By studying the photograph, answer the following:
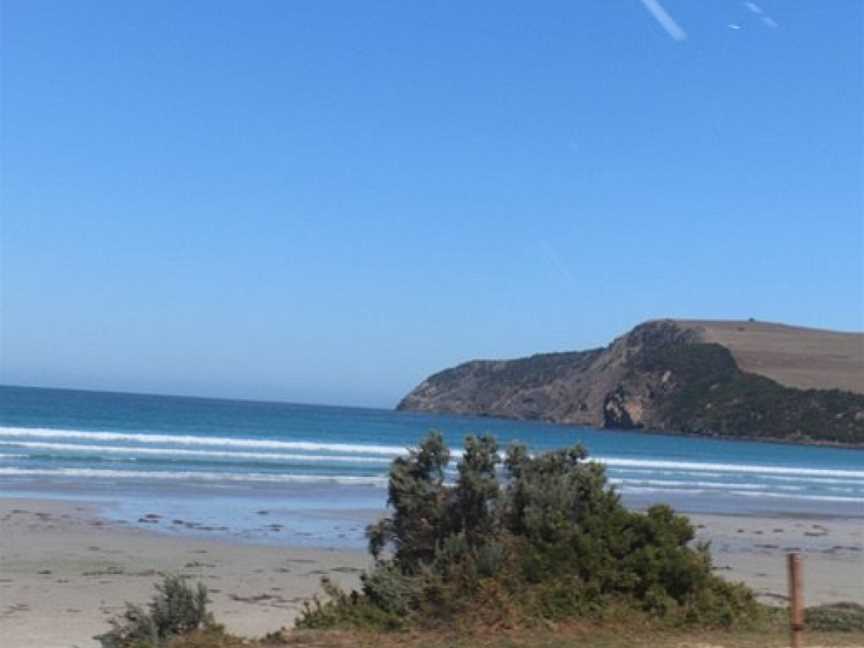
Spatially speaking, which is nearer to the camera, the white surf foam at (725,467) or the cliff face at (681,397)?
the white surf foam at (725,467)

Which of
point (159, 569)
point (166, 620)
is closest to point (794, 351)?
point (159, 569)

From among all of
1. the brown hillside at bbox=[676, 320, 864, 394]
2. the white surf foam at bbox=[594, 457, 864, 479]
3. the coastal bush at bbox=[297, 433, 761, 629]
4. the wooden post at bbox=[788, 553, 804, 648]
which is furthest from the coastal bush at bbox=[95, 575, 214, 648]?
the brown hillside at bbox=[676, 320, 864, 394]

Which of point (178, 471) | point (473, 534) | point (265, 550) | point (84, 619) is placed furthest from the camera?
point (178, 471)

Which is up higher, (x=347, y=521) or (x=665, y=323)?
(x=665, y=323)

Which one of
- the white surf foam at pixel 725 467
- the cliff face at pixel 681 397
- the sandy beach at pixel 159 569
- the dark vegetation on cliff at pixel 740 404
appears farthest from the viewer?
the cliff face at pixel 681 397

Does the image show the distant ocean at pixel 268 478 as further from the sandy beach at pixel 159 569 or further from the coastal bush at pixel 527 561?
the coastal bush at pixel 527 561

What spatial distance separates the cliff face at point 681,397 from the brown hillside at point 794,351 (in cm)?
153

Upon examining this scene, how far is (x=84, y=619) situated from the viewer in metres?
13.5

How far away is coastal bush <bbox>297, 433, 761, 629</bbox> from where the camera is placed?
11.2 meters

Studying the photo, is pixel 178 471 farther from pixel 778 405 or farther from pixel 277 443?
pixel 778 405

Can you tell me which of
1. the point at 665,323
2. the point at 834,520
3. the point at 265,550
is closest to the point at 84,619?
the point at 265,550

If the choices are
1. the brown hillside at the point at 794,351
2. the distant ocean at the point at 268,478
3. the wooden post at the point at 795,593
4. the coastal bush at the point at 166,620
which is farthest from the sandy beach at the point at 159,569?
the brown hillside at the point at 794,351

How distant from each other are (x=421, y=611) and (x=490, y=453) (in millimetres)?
1955

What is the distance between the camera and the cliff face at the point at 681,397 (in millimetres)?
131625
